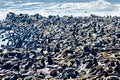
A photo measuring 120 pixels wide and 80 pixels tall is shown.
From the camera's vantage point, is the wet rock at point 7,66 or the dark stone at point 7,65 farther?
the dark stone at point 7,65

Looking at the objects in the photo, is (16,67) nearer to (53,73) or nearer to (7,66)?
(7,66)

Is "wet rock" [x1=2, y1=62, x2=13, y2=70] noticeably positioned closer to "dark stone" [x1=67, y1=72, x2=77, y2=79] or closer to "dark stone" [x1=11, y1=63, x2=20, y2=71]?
"dark stone" [x1=11, y1=63, x2=20, y2=71]

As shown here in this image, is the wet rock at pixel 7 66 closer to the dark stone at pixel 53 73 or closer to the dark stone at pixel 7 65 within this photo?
the dark stone at pixel 7 65

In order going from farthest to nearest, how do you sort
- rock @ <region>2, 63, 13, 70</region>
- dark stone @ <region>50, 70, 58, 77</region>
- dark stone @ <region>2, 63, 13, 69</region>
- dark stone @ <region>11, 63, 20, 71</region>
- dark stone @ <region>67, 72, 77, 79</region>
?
dark stone @ <region>2, 63, 13, 69</region>, rock @ <region>2, 63, 13, 70</region>, dark stone @ <region>11, 63, 20, 71</region>, dark stone @ <region>50, 70, 58, 77</region>, dark stone @ <region>67, 72, 77, 79</region>

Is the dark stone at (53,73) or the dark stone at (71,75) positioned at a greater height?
the dark stone at (71,75)

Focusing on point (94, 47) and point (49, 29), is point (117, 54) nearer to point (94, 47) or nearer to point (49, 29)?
point (94, 47)

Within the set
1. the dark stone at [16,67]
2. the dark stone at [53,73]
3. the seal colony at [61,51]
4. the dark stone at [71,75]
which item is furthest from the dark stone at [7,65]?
the dark stone at [71,75]

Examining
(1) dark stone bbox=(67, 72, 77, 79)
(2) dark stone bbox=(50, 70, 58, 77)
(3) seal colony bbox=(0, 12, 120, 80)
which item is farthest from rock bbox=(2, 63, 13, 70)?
(1) dark stone bbox=(67, 72, 77, 79)

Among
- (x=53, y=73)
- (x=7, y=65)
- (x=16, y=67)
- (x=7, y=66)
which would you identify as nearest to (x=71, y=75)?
(x=53, y=73)

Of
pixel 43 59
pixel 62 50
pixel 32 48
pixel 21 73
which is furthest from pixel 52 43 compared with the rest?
pixel 21 73
